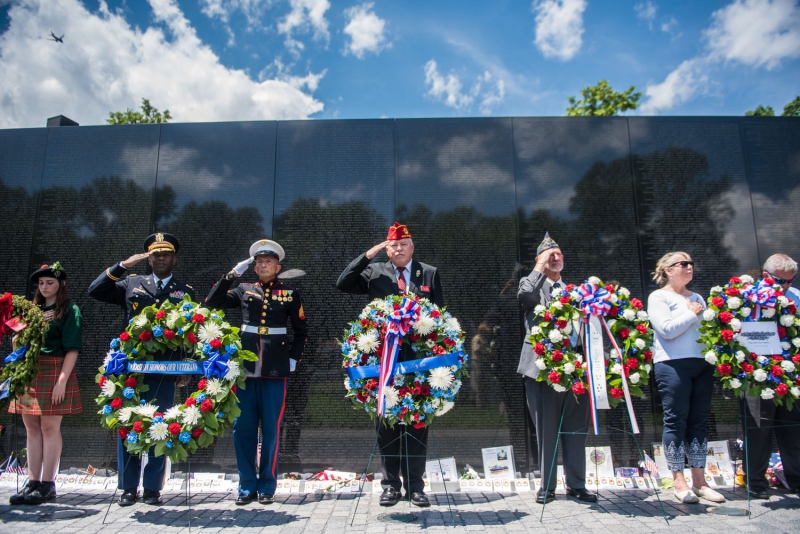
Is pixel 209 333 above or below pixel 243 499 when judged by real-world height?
above

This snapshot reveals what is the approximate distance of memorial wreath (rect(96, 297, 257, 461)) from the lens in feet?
13.9

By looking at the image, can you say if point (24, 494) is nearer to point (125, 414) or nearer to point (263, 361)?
point (125, 414)

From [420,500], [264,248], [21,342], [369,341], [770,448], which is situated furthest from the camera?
[264,248]

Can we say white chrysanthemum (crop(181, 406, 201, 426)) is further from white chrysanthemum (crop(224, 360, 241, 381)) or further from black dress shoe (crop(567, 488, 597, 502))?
black dress shoe (crop(567, 488, 597, 502))

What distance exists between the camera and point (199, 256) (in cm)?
651

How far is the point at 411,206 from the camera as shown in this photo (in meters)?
6.64

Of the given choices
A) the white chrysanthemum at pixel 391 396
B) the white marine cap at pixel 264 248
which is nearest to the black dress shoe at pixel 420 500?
the white chrysanthemum at pixel 391 396

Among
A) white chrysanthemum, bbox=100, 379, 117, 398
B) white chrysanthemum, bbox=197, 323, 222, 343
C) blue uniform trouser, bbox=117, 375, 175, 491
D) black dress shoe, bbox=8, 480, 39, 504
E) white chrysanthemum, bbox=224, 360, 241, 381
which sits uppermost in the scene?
white chrysanthemum, bbox=197, 323, 222, 343

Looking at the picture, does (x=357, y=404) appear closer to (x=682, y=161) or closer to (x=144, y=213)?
(x=144, y=213)

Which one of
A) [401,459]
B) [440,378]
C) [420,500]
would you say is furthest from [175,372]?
[420,500]

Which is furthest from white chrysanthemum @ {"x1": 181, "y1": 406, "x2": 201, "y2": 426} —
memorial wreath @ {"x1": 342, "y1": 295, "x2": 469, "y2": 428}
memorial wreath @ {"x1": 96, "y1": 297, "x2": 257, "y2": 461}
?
memorial wreath @ {"x1": 342, "y1": 295, "x2": 469, "y2": 428}

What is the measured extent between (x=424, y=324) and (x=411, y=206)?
262 cm

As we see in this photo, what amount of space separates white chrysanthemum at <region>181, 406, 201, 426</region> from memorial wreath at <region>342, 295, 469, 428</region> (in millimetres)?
1306

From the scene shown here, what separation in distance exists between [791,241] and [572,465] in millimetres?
4644
